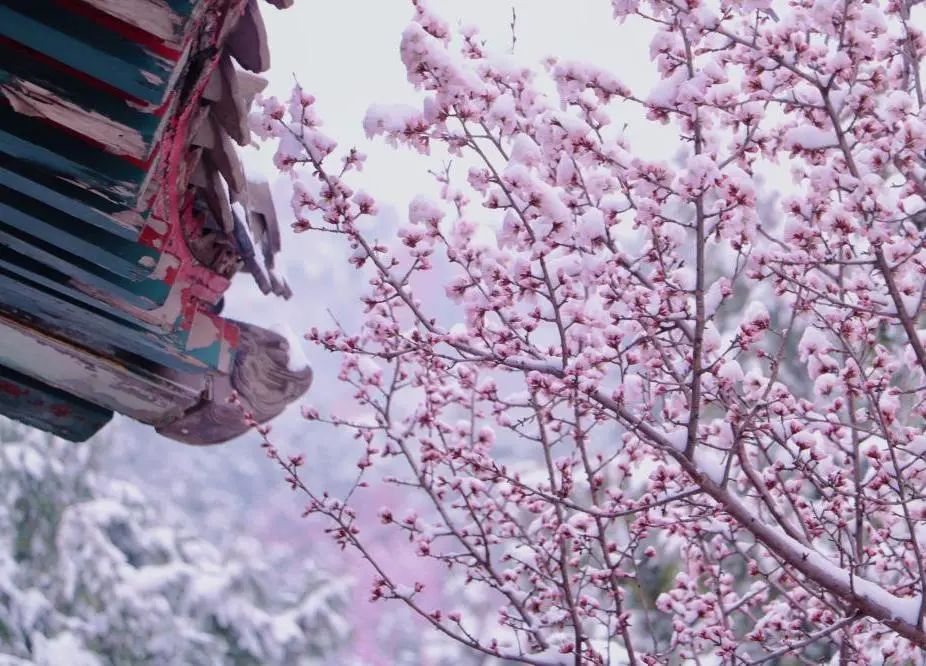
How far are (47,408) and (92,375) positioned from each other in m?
0.45

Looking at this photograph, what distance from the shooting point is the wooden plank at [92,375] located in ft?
7.54

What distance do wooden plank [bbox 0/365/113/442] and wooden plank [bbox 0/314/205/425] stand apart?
242 millimetres


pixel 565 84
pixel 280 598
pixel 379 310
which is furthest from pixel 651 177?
pixel 280 598

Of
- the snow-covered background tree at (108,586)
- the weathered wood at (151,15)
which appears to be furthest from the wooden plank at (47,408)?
the snow-covered background tree at (108,586)

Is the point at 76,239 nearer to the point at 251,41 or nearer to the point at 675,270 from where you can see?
the point at 251,41

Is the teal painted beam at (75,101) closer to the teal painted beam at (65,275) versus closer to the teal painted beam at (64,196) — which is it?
the teal painted beam at (64,196)

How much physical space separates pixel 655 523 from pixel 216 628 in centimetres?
622

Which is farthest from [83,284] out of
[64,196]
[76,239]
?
[64,196]

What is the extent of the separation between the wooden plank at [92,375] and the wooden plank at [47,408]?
24 cm

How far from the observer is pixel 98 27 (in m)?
1.42

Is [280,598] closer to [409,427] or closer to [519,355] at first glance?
[409,427]

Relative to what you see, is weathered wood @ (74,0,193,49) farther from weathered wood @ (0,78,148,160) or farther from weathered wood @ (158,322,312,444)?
weathered wood @ (158,322,312,444)

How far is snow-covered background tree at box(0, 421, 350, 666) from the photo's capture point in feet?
23.9

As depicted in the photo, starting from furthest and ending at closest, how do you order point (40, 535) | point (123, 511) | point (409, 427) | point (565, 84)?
1. point (123, 511)
2. point (40, 535)
3. point (409, 427)
4. point (565, 84)
